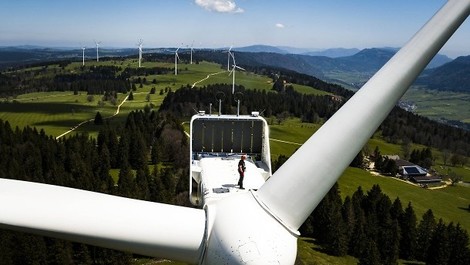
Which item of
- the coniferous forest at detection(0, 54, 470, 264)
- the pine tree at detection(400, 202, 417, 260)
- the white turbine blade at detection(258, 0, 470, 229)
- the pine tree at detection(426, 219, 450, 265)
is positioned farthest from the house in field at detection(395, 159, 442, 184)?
the white turbine blade at detection(258, 0, 470, 229)

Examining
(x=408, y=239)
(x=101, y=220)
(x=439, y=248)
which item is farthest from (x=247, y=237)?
(x=408, y=239)

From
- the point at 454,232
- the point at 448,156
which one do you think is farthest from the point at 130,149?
the point at 448,156

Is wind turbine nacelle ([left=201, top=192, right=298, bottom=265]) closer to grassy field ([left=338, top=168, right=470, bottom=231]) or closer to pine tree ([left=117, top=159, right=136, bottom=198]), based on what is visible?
pine tree ([left=117, top=159, right=136, bottom=198])

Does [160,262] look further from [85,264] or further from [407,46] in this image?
[407,46]

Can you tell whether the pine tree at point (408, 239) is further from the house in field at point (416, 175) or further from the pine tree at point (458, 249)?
the house in field at point (416, 175)

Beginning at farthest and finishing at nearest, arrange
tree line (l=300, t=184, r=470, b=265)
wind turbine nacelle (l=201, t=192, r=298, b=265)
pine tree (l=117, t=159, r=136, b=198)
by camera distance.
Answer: pine tree (l=117, t=159, r=136, b=198) < tree line (l=300, t=184, r=470, b=265) < wind turbine nacelle (l=201, t=192, r=298, b=265)

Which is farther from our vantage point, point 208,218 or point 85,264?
point 85,264

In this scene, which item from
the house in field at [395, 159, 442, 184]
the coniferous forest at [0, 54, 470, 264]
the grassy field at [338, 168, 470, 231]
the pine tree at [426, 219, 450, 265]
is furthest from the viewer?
the house in field at [395, 159, 442, 184]

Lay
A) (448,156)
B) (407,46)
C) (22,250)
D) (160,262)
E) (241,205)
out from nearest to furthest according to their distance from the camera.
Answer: (241,205), (407,46), (22,250), (160,262), (448,156)

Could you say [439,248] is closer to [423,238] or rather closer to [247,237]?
[423,238]
